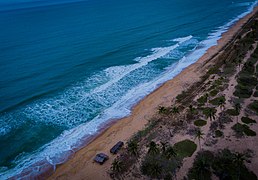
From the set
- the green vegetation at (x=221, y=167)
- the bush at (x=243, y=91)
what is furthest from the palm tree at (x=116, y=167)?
the bush at (x=243, y=91)

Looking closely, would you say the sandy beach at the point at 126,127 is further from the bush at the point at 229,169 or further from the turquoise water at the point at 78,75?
the bush at the point at 229,169

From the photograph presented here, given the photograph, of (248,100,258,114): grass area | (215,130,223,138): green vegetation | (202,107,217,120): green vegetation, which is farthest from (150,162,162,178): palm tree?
(248,100,258,114): grass area

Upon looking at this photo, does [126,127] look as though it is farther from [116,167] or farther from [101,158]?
[116,167]

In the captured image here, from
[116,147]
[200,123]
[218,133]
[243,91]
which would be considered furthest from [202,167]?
[243,91]

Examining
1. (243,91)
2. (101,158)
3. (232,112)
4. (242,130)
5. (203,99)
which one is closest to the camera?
(101,158)

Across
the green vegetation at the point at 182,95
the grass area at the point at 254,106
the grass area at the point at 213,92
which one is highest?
the grass area at the point at 213,92

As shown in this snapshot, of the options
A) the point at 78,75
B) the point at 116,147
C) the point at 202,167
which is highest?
the point at 78,75
